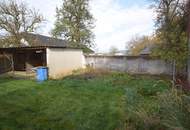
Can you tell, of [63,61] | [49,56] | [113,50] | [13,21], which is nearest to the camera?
[49,56]

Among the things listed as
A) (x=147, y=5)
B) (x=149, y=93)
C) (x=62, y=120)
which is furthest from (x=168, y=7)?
(x=62, y=120)

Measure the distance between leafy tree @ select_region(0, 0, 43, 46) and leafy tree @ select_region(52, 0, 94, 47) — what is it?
4.16 metres

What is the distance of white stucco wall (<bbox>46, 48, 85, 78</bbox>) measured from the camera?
17.5 m

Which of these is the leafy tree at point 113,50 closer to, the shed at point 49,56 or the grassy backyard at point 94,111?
the shed at point 49,56

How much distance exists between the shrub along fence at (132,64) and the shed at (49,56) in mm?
1538

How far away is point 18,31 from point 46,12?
16.8 ft

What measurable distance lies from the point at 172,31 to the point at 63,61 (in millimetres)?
9527

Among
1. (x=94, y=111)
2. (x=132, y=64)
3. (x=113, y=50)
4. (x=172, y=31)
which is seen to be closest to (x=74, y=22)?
(x=132, y=64)

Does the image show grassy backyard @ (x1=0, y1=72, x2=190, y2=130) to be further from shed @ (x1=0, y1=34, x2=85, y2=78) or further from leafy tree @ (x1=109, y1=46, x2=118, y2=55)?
leafy tree @ (x1=109, y1=46, x2=118, y2=55)

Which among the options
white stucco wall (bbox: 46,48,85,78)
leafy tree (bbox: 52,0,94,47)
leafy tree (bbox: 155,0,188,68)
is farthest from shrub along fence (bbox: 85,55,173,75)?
leafy tree (bbox: 52,0,94,47)

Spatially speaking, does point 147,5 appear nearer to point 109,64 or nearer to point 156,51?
point 156,51

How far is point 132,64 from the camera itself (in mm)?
19891

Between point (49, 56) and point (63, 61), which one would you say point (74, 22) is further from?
point (49, 56)

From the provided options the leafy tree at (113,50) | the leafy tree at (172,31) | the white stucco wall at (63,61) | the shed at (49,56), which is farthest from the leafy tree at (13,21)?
the leafy tree at (113,50)
